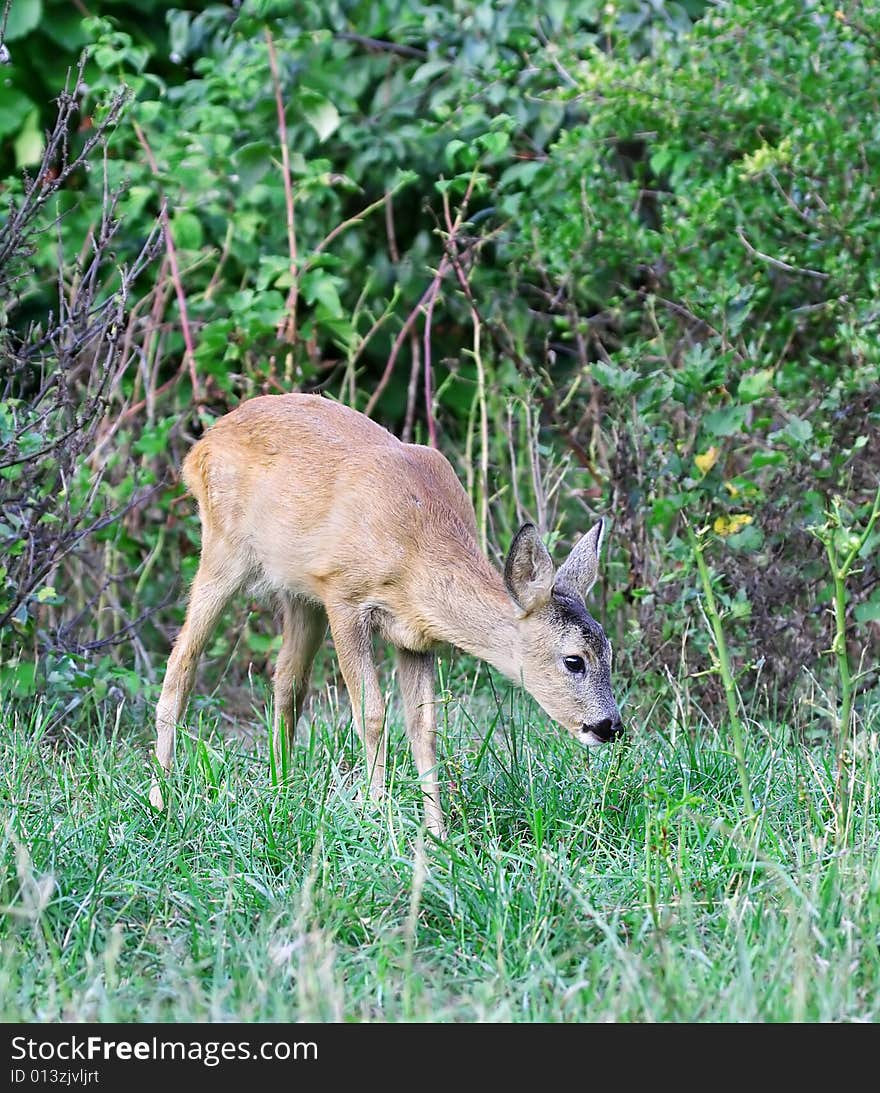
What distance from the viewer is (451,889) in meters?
4.27

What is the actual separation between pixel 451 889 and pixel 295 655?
6.81 feet

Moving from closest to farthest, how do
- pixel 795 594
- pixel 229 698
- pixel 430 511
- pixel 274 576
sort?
pixel 430 511 < pixel 274 576 < pixel 795 594 < pixel 229 698

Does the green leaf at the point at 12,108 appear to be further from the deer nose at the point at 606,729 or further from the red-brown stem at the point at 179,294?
the deer nose at the point at 606,729

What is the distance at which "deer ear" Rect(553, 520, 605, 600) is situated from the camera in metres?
5.28

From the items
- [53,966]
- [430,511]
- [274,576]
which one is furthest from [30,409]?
[53,966]

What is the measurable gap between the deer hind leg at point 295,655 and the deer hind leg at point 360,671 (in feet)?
1.70

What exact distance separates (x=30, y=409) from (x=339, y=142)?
3236 millimetres

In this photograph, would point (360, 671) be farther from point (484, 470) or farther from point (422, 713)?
point (484, 470)

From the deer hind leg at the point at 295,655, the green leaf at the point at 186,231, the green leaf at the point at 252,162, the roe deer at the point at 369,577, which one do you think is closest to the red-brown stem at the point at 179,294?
the green leaf at the point at 186,231

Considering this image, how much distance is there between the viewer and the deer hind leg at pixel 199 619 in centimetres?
614

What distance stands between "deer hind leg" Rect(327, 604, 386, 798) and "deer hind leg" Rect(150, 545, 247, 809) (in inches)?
23.8
